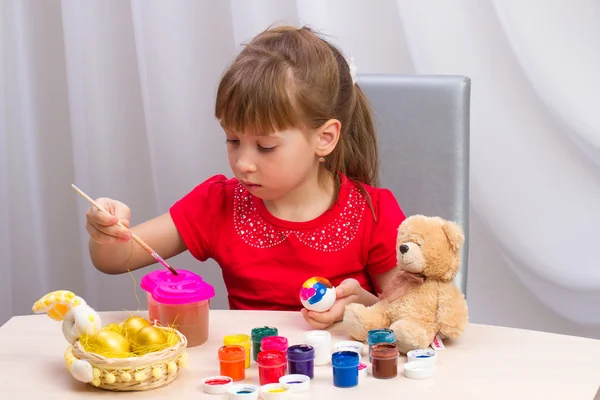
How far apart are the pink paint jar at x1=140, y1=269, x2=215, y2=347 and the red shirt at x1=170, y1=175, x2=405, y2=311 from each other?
33 centimetres

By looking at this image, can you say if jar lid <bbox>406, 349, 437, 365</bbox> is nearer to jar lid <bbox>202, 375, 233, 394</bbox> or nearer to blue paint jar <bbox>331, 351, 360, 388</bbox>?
blue paint jar <bbox>331, 351, 360, 388</bbox>

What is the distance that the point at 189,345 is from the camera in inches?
47.4

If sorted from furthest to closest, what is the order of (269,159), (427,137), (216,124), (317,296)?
(216,124) < (427,137) < (269,159) < (317,296)

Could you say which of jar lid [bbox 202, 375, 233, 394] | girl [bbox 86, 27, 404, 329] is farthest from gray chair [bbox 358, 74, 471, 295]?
jar lid [bbox 202, 375, 233, 394]

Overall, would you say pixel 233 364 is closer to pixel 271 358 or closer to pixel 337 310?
pixel 271 358

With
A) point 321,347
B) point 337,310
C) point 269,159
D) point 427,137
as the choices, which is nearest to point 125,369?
point 321,347

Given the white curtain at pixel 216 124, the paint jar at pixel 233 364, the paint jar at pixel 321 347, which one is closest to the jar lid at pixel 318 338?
the paint jar at pixel 321 347

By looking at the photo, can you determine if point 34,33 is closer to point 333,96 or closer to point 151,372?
point 333,96

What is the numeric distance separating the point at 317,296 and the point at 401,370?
188 mm

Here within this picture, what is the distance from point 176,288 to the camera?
1195 millimetres

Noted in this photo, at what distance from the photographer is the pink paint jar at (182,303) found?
46.7 inches

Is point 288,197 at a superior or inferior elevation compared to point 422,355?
superior

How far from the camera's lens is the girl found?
141 centimetres

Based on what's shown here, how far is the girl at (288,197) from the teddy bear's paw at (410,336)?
0.76ft
